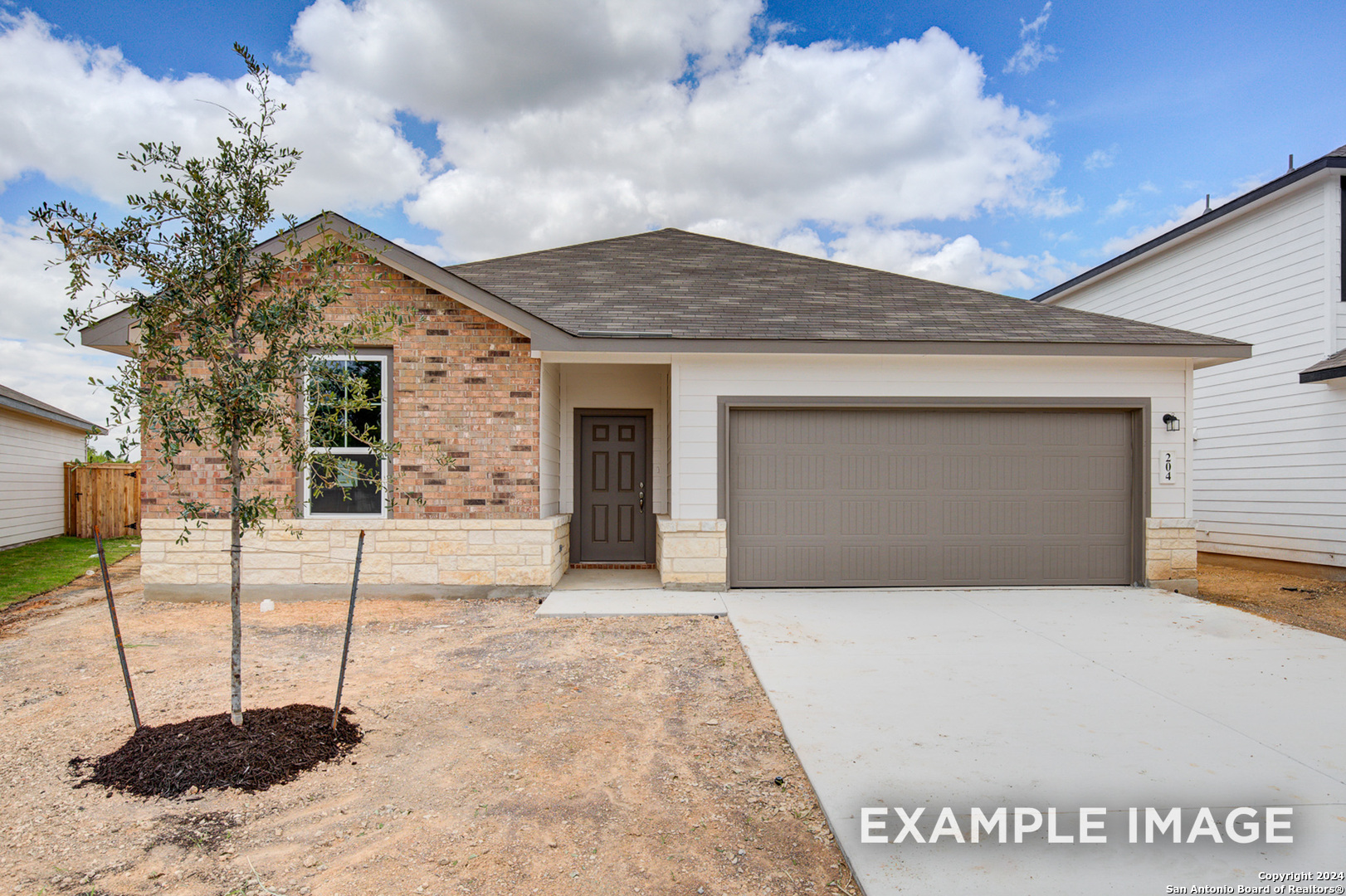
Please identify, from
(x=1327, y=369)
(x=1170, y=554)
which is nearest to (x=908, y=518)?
(x=1170, y=554)

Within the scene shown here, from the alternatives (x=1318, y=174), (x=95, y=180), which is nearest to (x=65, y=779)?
(x=95, y=180)

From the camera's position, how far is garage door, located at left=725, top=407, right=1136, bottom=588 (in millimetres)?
7477

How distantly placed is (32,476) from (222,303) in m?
14.8

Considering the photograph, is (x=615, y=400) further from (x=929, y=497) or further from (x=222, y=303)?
(x=222, y=303)

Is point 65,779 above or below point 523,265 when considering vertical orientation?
below

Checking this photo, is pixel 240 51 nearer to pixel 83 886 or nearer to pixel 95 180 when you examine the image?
pixel 83 886

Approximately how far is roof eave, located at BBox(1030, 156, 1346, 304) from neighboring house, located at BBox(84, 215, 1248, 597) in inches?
137

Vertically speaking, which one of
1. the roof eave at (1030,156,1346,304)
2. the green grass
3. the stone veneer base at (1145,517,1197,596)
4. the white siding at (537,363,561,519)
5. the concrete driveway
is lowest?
the green grass

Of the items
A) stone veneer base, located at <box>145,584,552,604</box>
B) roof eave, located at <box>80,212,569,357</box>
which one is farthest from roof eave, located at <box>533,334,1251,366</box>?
stone veneer base, located at <box>145,584,552,604</box>

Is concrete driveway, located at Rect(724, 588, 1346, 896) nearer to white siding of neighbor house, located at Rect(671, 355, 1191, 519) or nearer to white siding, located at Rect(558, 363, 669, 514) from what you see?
white siding of neighbor house, located at Rect(671, 355, 1191, 519)

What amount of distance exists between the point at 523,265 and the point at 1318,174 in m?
11.2

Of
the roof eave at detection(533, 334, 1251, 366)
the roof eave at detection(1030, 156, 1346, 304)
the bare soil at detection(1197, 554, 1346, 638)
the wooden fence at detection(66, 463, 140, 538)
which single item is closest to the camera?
the bare soil at detection(1197, 554, 1346, 638)

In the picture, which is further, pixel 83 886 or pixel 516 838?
pixel 516 838

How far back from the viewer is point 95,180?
9.63 m
